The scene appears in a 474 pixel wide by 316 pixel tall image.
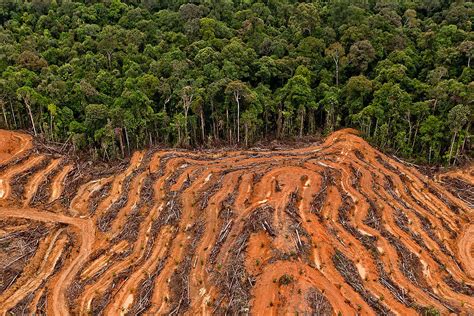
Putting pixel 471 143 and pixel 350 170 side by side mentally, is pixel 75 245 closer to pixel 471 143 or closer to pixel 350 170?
pixel 350 170

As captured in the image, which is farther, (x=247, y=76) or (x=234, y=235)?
(x=247, y=76)

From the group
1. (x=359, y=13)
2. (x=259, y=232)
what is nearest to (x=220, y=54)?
(x=359, y=13)

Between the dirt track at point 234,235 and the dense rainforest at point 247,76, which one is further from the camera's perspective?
the dense rainforest at point 247,76

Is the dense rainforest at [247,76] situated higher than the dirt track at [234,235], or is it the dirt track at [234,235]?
the dense rainforest at [247,76]

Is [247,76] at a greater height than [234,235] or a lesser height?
greater
